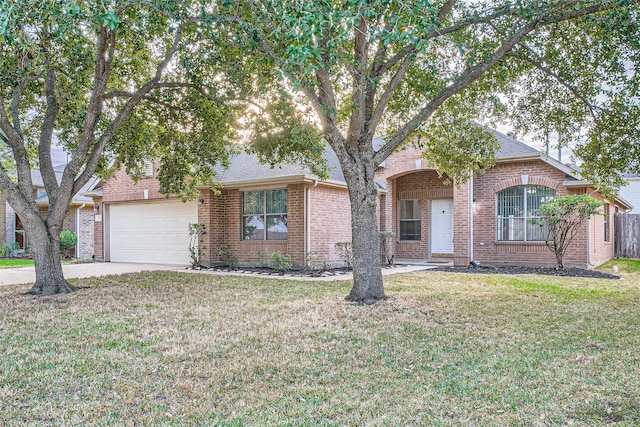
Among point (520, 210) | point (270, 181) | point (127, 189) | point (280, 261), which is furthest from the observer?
Answer: point (127, 189)

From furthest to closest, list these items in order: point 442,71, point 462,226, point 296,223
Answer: point 462,226 → point 296,223 → point 442,71

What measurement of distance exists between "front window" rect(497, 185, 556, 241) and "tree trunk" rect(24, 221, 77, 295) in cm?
1188

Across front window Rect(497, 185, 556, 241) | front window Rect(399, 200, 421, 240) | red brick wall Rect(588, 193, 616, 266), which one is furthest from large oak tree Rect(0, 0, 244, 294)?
red brick wall Rect(588, 193, 616, 266)

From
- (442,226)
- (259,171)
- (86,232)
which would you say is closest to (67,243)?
(86,232)

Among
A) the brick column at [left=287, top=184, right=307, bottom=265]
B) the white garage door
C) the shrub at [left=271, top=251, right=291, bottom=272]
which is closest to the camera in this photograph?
the shrub at [left=271, top=251, right=291, bottom=272]

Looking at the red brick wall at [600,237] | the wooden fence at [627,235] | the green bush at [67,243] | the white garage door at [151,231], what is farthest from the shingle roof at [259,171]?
the wooden fence at [627,235]

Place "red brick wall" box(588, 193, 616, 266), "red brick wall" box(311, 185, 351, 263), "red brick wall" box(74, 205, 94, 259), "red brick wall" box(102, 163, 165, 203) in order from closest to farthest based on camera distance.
→ "red brick wall" box(311, 185, 351, 263) → "red brick wall" box(588, 193, 616, 266) → "red brick wall" box(102, 163, 165, 203) → "red brick wall" box(74, 205, 94, 259)

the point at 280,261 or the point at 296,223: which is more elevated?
the point at 296,223

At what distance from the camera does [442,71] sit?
29.2 ft

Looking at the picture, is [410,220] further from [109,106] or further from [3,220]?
[3,220]

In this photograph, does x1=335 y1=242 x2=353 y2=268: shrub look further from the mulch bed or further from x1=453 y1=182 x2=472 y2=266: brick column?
x1=453 y1=182 x2=472 y2=266: brick column

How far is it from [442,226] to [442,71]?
7.95m

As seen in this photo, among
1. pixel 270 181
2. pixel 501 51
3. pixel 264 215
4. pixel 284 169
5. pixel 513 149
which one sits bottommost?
pixel 264 215

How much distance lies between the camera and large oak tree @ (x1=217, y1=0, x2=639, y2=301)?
5273 mm
